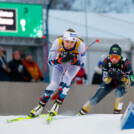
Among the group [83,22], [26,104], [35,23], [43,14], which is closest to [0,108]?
[26,104]

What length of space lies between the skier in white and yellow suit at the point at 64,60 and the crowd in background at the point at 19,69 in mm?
2723

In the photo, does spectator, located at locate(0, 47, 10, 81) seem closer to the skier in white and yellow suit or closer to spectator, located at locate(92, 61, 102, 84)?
spectator, located at locate(92, 61, 102, 84)

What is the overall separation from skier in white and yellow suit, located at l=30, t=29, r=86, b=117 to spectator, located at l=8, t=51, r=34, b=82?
107 inches

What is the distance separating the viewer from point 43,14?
13.1 metres

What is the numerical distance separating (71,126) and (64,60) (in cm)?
136

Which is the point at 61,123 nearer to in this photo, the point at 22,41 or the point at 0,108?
the point at 0,108

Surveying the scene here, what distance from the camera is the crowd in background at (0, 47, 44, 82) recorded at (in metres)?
10.7

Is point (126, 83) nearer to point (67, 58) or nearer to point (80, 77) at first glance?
point (67, 58)

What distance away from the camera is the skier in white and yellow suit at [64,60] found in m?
7.88

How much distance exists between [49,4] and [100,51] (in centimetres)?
252

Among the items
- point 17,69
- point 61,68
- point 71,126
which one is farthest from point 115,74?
point 17,69

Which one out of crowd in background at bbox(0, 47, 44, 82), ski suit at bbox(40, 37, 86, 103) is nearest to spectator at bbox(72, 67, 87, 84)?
crowd in background at bbox(0, 47, 44, 82)

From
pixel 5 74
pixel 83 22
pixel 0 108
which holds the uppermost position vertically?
pixel 83 22

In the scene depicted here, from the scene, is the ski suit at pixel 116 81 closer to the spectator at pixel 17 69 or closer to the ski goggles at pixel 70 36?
the ski goggles at pixel 70 36
